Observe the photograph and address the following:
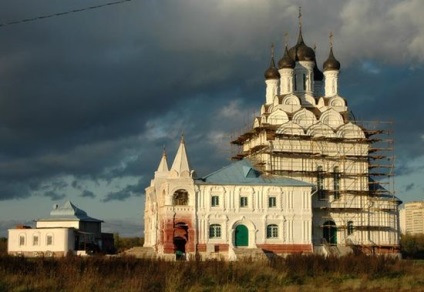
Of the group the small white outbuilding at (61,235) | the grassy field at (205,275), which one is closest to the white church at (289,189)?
the small white outbuilding at (61,235)

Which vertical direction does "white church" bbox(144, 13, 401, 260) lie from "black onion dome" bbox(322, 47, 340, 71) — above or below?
below

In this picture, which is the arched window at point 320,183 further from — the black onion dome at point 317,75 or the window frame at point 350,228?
the black onion dome at point 317,75

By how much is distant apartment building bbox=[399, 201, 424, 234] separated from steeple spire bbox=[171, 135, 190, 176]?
73.5 m

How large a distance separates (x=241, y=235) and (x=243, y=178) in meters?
3.32

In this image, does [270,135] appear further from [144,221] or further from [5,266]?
[5,266]

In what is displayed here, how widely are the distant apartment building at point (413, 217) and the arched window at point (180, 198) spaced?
73231mm

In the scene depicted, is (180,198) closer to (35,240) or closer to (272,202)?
(272,202)

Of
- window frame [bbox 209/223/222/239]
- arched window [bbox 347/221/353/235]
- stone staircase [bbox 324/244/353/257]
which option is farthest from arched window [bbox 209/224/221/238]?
arched window [bbox 347/221/353/235]

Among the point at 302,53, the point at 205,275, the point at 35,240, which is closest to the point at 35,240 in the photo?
the point at 35,240

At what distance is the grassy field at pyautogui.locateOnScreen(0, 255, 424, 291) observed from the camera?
930 inches

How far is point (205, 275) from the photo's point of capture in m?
26.9

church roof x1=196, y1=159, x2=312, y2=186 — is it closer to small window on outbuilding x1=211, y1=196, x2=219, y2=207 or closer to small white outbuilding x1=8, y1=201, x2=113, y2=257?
small window on outbuilding x1=211, y1=196, x2=219, y2=207

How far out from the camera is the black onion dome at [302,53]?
5069 cm

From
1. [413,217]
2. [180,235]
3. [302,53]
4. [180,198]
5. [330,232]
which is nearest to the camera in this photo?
[180,235]
